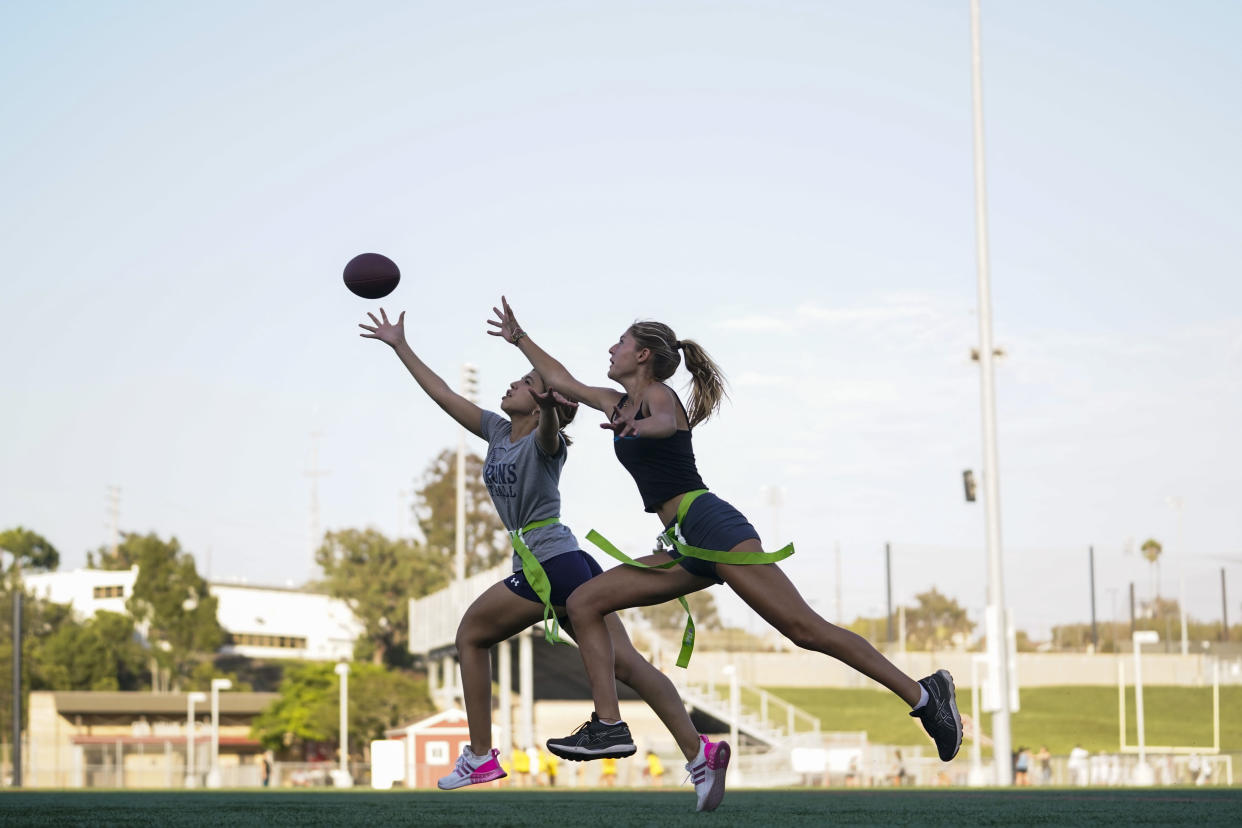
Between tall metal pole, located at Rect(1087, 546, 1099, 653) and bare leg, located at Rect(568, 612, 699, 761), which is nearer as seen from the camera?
bare leg, located at Rect(568, 612, 699, 761)

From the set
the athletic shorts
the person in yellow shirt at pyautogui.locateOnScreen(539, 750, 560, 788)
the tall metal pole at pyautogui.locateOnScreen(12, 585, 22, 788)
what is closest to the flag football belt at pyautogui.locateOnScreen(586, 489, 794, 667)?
the athletic shorts

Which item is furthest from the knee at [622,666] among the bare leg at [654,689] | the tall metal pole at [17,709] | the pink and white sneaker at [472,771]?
the tall metal pole at [17,709]

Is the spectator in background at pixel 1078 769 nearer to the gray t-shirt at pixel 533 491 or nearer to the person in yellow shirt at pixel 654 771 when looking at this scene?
the person in yellow shirt at pixel 654 771

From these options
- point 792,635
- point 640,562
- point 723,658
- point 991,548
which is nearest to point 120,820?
point 640,562

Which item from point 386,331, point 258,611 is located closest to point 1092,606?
point 258,611

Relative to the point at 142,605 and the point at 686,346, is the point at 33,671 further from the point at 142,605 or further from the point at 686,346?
the point at 686,346

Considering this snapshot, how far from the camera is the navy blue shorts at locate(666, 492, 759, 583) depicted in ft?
20.2

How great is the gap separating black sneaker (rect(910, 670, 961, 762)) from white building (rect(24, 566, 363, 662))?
289 feet

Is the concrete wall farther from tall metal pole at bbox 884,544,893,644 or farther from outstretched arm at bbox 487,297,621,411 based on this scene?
outstretched arm at bbox 487,297,621,411

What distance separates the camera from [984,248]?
2411cm

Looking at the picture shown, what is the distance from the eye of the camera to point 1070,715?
65.1 m

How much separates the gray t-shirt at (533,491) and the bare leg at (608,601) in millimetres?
506

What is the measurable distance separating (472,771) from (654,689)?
993 millimetres

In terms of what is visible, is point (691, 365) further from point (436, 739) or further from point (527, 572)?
point (436, 739)
